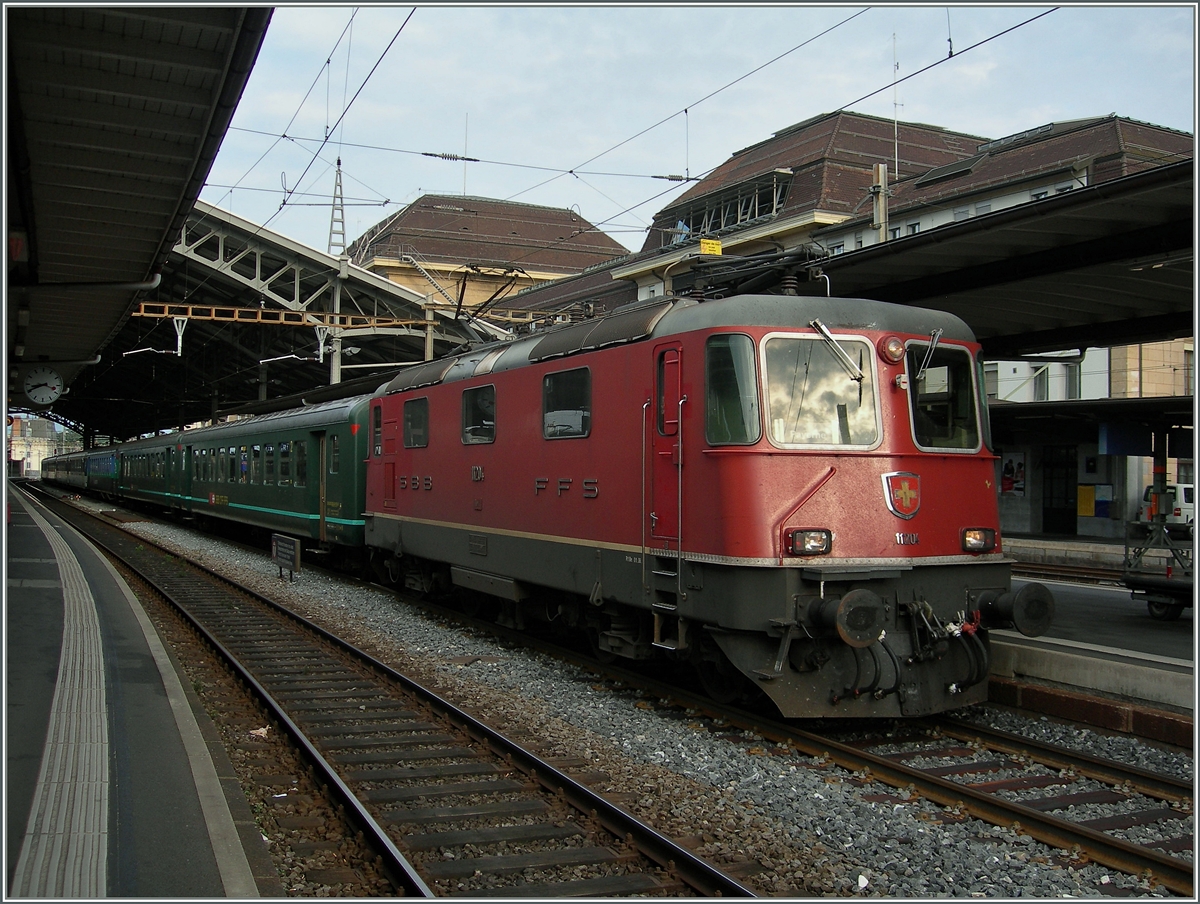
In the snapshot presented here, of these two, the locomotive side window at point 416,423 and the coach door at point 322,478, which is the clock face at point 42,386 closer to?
the coach door at point 322,478

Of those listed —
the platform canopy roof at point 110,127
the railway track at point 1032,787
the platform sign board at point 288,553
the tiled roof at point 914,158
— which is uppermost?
the tiled roof at point 914,158

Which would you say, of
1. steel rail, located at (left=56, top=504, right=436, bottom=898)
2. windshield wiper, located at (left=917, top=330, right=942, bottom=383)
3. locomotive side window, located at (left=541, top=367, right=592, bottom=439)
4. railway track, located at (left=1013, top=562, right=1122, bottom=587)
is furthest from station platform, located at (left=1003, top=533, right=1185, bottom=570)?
steel rail, located at (left=56, top=504, right=436, bottom=898)

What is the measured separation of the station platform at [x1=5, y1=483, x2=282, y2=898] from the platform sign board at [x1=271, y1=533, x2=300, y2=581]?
19.6ft

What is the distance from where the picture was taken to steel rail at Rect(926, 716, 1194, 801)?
20.0ft

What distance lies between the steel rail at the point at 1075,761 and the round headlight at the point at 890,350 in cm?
285

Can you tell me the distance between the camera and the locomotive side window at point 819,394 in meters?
7.31

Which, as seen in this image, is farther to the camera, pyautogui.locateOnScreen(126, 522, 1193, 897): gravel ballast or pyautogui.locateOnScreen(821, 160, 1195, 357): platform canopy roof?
pyautogui.locateOnScreen(821, 160, 1195, 357): platform canopy roof

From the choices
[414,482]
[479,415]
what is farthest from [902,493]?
[414,482]

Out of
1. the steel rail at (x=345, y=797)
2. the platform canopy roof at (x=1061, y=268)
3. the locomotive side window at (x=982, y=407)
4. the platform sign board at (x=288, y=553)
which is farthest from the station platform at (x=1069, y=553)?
the steel rail at (x=345, y=797)

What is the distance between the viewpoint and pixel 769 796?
239 inches

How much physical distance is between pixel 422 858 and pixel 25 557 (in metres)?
15.6

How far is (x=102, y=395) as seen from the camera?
5816 cm

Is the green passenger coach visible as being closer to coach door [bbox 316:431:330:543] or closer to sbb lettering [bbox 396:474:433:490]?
coach door [bbox 316:431:330:543]

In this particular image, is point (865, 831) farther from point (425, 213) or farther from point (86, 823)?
point (425, 213)
